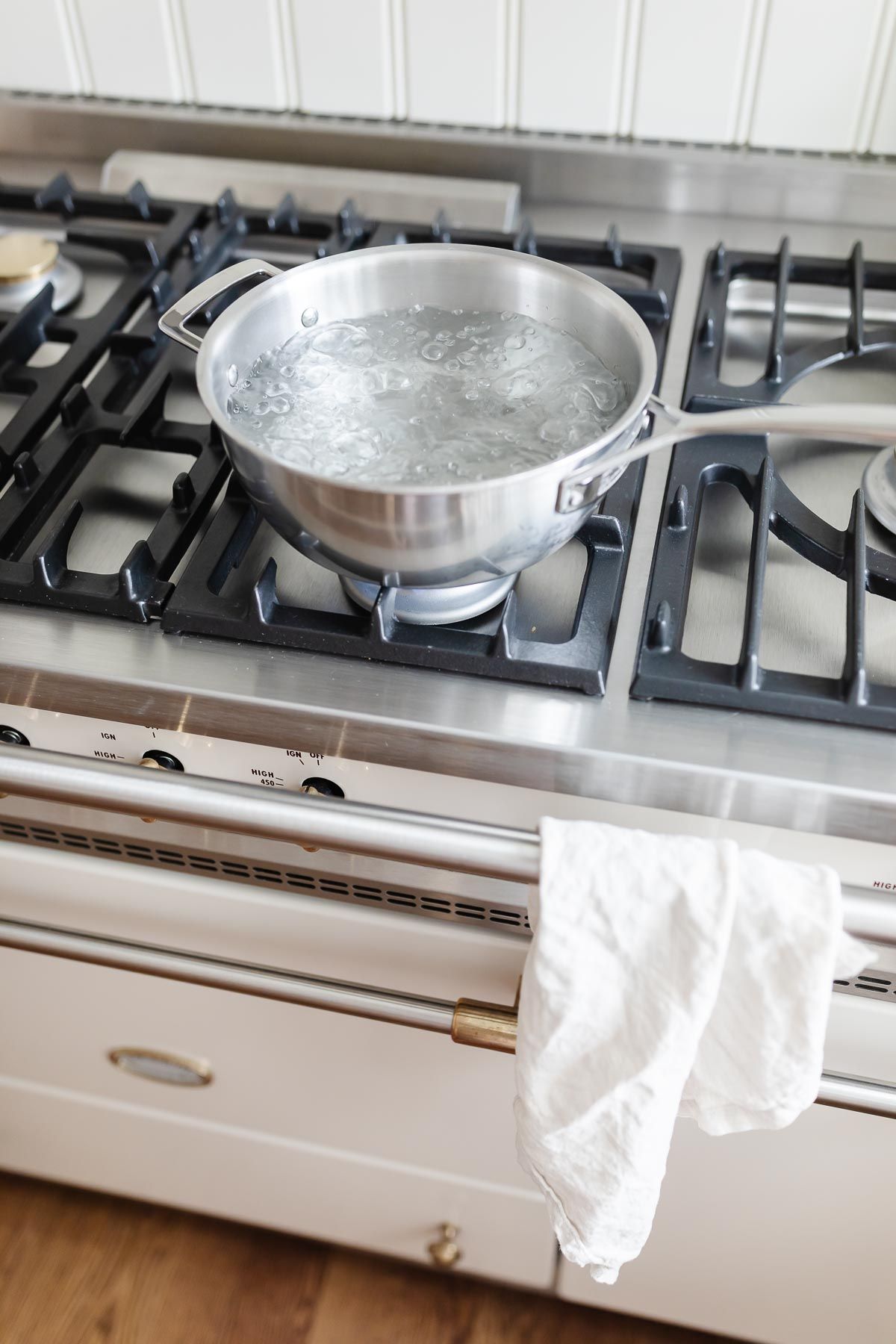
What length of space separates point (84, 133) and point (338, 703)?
755 mm

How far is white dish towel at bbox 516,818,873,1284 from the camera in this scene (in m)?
0.53

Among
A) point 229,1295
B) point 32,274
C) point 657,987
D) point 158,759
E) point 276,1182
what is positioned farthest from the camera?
point 229,1295

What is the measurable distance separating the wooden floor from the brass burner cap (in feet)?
3.09

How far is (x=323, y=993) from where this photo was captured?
27.9 inches

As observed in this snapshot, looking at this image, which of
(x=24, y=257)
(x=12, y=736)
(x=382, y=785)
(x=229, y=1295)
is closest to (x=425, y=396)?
(x=382, y=785)

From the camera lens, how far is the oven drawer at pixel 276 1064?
78 cm

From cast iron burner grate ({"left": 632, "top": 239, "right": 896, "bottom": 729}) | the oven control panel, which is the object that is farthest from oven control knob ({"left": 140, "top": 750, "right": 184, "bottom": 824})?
cast iron burner grate ({"left": 632, "top": 239, "right": 896, "bottom": 729})

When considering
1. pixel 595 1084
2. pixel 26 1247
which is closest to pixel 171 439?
pixel 595 1084

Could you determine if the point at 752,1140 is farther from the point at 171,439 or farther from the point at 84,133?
the point at 84,133

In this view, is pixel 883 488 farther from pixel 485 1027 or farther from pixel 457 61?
pixel 457 61

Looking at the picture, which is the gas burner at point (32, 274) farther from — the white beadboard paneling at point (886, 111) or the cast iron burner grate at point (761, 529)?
the white beadboard paneling at point (886, 111)

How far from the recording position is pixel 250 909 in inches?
27.7

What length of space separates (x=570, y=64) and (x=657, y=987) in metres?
0.76

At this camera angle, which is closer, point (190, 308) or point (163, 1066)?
point (190, 308)
